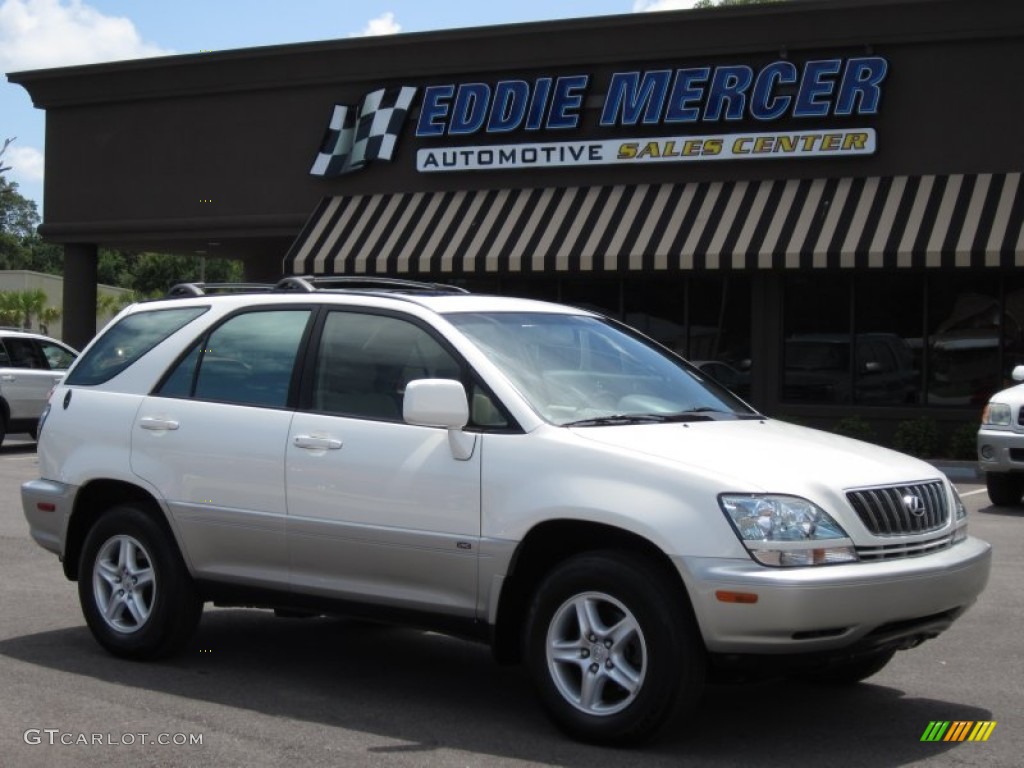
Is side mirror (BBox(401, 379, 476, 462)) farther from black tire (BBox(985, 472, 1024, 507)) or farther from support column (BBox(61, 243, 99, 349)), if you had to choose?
support column (BBox(61, 243, 99, 349))

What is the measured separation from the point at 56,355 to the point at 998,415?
14.1 m

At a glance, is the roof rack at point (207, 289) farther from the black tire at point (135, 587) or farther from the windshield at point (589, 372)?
the windshield at point (589, 372)

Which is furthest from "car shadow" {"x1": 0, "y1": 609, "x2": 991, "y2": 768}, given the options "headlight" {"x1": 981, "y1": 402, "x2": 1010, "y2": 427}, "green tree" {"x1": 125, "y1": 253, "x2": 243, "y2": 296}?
"green tree" {"x1": 125, "y1": 253, "x2": 243, "y2": 296}

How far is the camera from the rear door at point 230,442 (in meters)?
6.51

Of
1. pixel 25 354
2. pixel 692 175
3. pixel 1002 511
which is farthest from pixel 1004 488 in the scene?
pixel 25 354

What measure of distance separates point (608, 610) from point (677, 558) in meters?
0.43

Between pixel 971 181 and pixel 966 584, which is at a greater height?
pixel 971 181

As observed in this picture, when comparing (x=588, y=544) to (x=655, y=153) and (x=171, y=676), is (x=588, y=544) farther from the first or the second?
(x=655, y=153)

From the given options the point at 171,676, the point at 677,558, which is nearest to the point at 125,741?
the point at 171,676

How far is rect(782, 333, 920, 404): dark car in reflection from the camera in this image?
21641mm

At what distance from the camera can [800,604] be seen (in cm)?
511

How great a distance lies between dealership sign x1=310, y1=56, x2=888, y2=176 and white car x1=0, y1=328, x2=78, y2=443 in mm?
6675

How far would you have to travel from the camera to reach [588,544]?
227 inches
